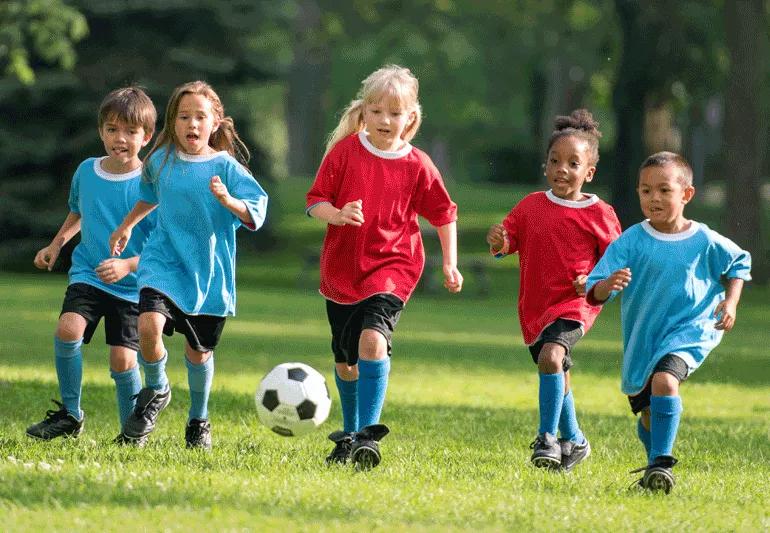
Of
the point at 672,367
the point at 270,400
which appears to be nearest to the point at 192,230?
the point at 270,400

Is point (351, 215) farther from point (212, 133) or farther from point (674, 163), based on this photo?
point (674, 163)

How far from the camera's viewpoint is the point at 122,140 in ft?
27.6

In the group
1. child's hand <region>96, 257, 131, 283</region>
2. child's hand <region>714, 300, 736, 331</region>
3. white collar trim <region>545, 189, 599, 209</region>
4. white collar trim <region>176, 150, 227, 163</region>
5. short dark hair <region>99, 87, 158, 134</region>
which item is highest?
short dark hair <region>99, 87, 158, 134</region>

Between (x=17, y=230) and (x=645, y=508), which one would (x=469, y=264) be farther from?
(x=645, y=508)

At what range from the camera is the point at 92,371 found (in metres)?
13.8

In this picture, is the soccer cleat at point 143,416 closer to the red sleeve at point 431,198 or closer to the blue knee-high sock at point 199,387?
the blue knee-high sock at point 199,387

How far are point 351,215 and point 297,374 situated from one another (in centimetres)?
94

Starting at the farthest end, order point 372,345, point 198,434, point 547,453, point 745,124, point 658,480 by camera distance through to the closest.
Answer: point 745,124, point 198,434, point 547,453, point 372,345, point 658,480

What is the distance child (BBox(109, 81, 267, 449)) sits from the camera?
26.2ft

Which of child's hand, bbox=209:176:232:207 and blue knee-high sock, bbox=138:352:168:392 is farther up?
child's hand, bbox=209:176:232:207

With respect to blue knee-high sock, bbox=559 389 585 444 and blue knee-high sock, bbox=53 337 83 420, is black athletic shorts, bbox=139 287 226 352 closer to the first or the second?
blue knee-high sock, bbox=53 337 83 420

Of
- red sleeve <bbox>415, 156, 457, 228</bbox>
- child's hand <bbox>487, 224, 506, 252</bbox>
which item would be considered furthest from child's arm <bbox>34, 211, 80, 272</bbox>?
child's hand <bbox>487, 224, 506, 252</bbox>

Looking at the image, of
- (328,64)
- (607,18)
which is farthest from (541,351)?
(328,64)

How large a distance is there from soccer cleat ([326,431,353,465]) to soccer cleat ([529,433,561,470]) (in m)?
0.91
